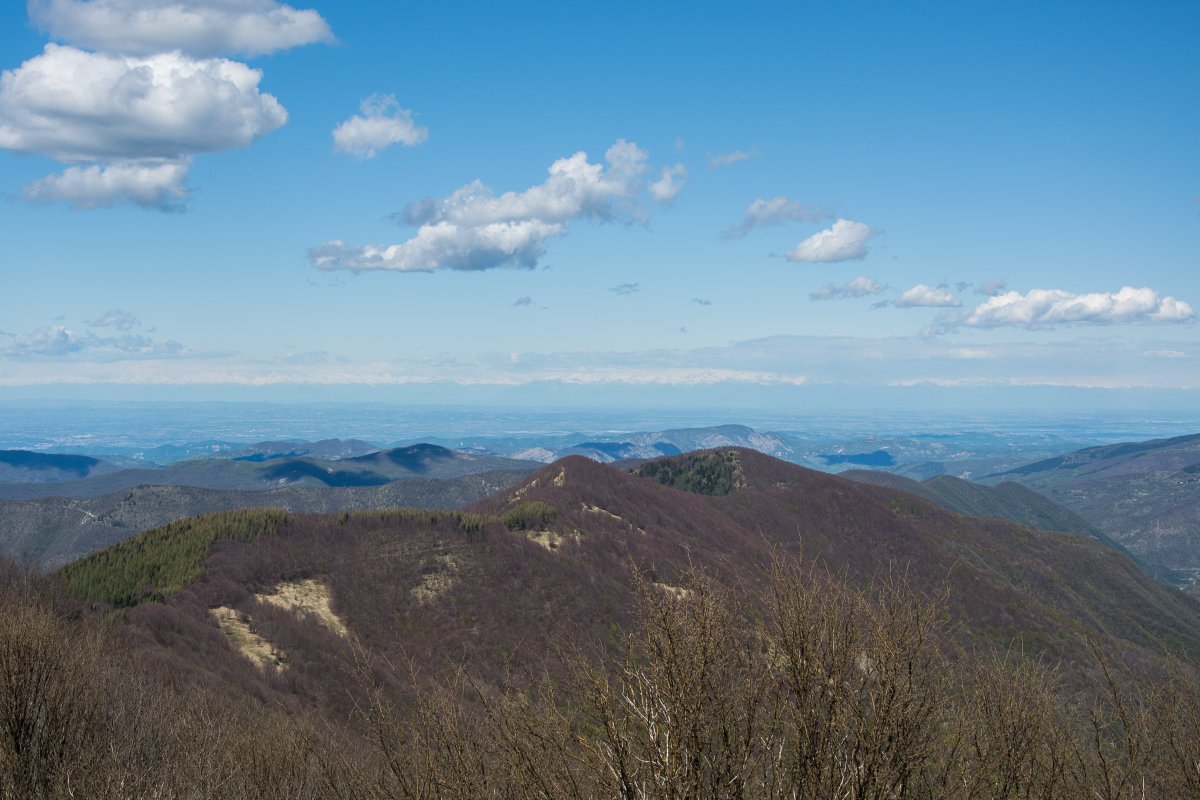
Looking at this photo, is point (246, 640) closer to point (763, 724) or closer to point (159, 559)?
point (159, 559)

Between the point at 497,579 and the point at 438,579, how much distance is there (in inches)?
288

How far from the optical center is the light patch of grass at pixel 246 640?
6725 cm

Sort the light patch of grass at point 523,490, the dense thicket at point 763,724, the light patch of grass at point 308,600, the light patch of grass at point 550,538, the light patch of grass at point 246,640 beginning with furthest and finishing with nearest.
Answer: the light patch of grass at point 523,490 → the light patch of grass at point 550,538 → the light patch of grass at point 308,600 → the light patch of grass at point 246,640 → the dense thicket at point 763,724

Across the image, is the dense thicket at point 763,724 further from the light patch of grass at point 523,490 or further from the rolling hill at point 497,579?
the light patch of grass at point 523,490

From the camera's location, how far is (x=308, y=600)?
8475cm

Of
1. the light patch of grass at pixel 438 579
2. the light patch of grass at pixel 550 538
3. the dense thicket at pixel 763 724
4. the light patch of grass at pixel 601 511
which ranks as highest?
the dense thicket at pixel 763 724

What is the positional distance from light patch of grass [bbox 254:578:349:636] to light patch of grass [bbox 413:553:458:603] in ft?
35.7

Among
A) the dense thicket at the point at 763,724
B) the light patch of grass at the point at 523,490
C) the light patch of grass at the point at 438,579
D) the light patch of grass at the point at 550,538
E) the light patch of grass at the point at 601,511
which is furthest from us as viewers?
the light patch of grass at the point at 523,490

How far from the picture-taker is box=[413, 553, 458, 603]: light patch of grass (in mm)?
92938

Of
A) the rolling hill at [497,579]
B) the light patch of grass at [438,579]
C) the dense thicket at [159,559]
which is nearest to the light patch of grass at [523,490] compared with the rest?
the rolling hill at [497,579]

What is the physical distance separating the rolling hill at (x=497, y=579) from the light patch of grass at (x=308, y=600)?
29 centimetres

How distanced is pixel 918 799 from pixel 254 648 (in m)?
67.8

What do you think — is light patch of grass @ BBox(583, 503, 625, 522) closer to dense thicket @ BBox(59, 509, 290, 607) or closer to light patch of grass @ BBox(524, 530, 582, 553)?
light patch of grass @ BBox(524, 530, 582, 553)

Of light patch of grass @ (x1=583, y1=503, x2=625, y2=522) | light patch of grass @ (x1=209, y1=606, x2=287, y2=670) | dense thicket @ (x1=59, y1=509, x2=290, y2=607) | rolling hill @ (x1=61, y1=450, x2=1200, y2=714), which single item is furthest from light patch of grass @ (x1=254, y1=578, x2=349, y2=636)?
light patch of grass @ (x1=583, y1=503, x2=625, y2=522)
